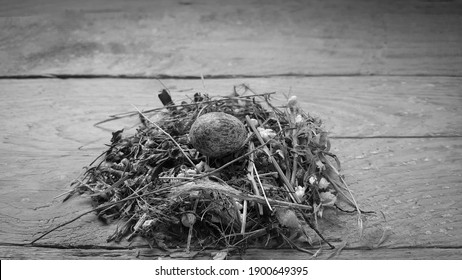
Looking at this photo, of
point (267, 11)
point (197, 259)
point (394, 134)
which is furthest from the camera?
point (267, 11)

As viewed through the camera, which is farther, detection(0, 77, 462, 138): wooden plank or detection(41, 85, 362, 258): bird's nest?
detection(0, 77, 462, 138): wooden plank

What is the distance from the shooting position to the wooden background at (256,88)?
2.57ft

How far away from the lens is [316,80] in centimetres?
111

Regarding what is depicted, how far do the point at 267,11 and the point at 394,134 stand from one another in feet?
1.58

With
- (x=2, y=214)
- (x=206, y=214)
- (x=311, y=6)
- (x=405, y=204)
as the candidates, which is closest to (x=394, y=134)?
(x=405, y=204)

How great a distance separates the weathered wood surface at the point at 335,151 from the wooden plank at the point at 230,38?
5cm

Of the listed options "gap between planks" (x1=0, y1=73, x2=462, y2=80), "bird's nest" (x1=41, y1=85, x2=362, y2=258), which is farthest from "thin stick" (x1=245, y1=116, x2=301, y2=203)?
"gap between planks" (x1=0, y1=73, x2=462, y2=80)

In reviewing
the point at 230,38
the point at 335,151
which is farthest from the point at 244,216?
the point at 230,38

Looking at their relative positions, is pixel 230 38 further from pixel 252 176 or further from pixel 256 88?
pixel 252 176

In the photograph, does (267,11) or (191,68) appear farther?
(267,11)

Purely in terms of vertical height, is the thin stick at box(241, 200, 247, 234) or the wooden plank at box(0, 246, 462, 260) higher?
the thin stick at box(241, 200, 247, 234)

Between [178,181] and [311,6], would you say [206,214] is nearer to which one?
[178,181]

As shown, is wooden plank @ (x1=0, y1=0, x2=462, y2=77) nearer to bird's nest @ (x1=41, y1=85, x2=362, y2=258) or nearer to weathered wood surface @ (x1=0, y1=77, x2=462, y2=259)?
weathered wood surface @ (x1=0, y1=77, x2=462, y2=259)

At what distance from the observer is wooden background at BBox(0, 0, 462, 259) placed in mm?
A: 783
